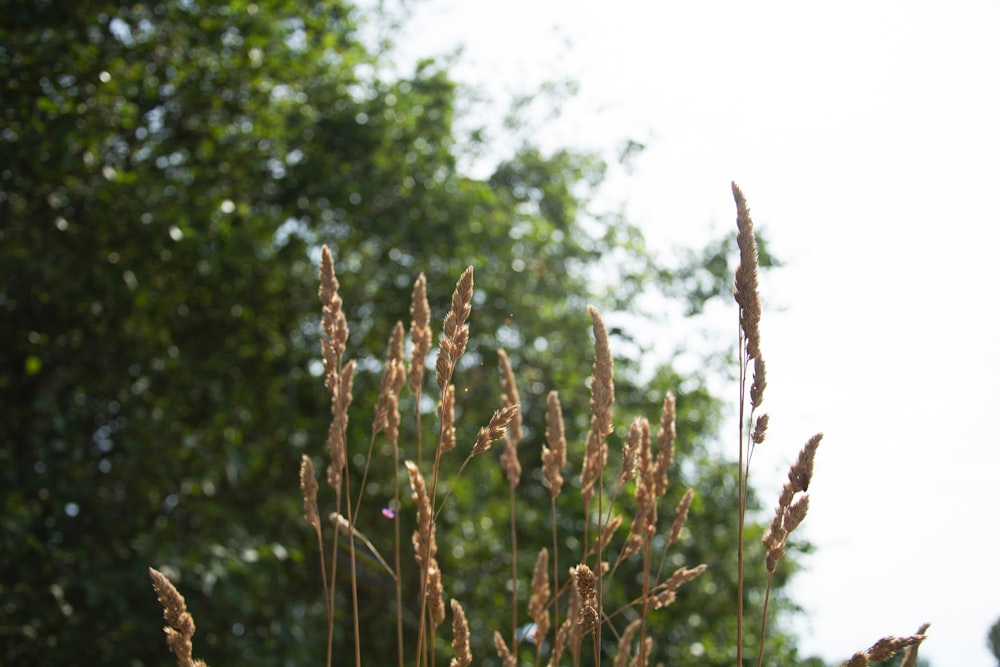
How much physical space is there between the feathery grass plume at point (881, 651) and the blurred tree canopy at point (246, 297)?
3051mm

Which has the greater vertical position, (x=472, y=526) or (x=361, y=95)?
(x=361, y=95)

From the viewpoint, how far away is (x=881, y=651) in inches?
42.8

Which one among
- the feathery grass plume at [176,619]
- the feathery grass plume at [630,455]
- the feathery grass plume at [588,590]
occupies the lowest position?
the feathery grass plume at [176,619]

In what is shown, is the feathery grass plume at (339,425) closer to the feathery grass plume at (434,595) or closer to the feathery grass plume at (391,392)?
the feathery grass plume at (391,392)

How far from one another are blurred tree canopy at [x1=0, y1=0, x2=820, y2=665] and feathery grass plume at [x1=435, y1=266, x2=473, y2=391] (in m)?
2.87

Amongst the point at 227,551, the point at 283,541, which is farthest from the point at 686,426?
the point at 227,551

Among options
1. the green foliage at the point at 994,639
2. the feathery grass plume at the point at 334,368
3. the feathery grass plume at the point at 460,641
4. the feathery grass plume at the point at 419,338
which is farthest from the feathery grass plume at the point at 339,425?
the green foliage at the point at 994,639

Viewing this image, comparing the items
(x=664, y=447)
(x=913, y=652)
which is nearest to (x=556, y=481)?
(x=664, y=447)

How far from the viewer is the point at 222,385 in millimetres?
4656

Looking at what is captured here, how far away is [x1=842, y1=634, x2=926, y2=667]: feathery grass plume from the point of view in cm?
109

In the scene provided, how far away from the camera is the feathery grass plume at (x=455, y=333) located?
120 centimetres

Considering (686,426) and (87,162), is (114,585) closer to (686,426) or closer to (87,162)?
(87,162)

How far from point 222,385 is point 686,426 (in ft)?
7.16

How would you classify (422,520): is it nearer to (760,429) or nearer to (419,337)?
(419,337)
